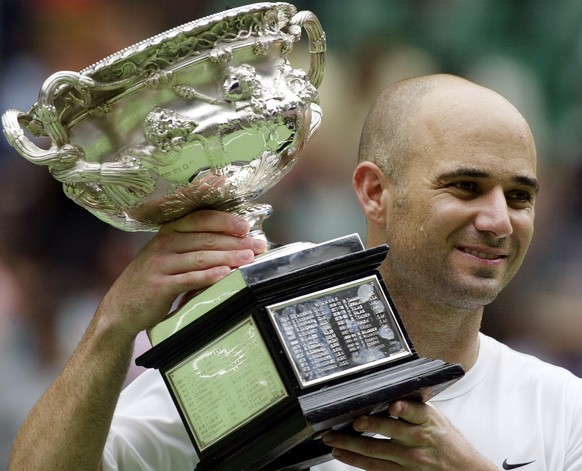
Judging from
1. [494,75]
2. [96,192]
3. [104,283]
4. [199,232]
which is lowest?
[199,232]

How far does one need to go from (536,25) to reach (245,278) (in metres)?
3.09

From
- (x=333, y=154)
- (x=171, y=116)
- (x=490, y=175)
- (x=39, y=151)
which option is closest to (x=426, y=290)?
(x=490, y=175)

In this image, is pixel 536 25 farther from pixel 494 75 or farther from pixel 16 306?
pixel 16 306

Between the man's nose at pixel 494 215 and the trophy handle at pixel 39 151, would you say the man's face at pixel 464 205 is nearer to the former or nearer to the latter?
the man's nose at pixel 494 215

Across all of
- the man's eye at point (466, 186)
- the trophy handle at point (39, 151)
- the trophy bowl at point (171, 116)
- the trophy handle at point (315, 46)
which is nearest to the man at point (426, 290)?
the man's eye at point (466, 186)

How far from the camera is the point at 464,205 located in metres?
2.34

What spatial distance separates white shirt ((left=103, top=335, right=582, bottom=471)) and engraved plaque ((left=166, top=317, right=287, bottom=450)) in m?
0.32

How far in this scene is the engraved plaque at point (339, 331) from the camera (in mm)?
A: 1793

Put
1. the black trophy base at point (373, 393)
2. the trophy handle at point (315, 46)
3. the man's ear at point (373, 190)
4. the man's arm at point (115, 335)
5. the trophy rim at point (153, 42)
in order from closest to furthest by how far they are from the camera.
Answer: the black trophy base at point (373, 393) → the trophy rim at point (153, 42) → the man's arm at point (115, 335) → the trophy handle at point (315, 46) → the man's ear at point (373, 190)

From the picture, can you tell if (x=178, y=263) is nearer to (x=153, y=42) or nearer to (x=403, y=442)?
(x=153, y=42)

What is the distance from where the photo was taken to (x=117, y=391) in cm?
202

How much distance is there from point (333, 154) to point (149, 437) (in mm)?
2087

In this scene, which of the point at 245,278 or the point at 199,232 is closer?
the point at 245,278

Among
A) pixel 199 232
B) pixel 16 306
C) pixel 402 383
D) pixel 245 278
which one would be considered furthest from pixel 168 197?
pixel 16 306
